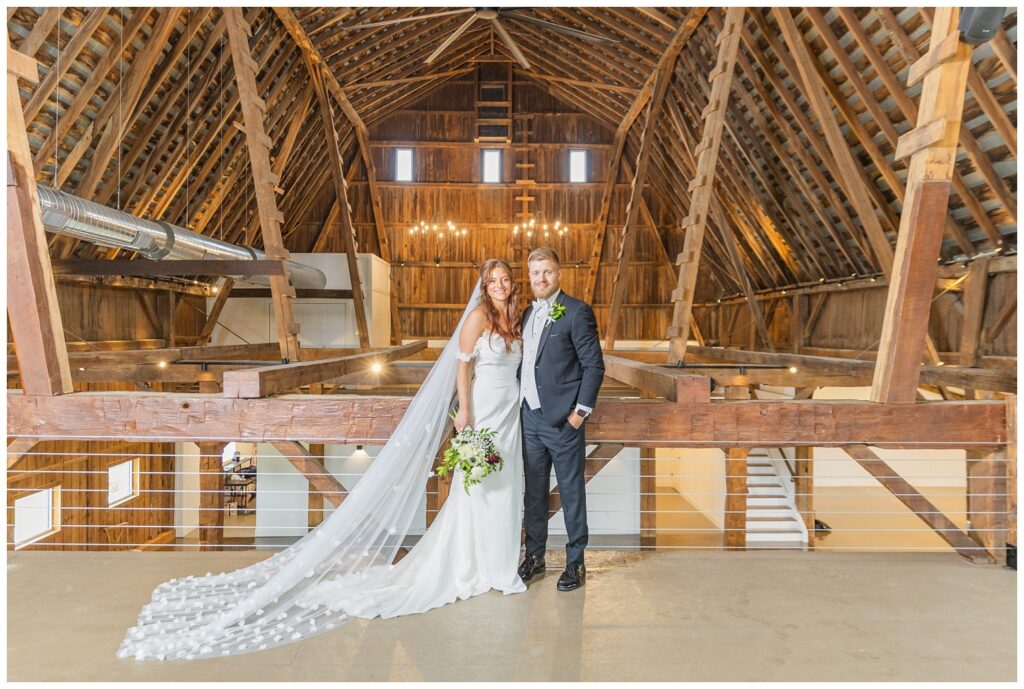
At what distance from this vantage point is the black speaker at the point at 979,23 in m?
2.76

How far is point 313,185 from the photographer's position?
1353 centimetres

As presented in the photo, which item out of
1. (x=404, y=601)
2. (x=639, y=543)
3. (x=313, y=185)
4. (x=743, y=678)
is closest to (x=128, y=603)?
(x=404, y=601)

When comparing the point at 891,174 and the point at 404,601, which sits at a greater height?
the point at 891,174

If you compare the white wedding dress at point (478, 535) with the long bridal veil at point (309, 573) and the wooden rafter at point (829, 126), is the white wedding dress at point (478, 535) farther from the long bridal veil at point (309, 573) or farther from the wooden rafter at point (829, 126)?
the wooden rafter at point (829, 126)

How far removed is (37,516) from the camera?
864 cm

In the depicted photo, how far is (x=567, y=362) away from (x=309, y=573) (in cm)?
151

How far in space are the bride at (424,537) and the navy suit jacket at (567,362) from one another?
6.7 inches

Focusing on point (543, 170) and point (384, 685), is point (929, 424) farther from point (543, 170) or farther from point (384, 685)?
point (543, 170)

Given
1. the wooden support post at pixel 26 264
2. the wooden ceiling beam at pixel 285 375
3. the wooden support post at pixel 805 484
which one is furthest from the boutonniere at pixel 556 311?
the wooden support post at pixel 805 484

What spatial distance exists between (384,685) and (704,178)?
5.53 m

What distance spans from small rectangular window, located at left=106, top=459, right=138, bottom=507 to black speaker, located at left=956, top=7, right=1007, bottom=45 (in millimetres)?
11147

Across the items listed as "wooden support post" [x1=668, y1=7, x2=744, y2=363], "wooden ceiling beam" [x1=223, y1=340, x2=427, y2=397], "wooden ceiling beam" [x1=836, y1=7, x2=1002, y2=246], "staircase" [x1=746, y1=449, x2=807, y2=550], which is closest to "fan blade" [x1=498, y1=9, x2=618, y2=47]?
"wooden support post" [x1=668, y1=7, x2=744, y2=363]

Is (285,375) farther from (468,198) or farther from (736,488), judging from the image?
(468,198)

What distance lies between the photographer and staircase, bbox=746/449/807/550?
896 centimetres
